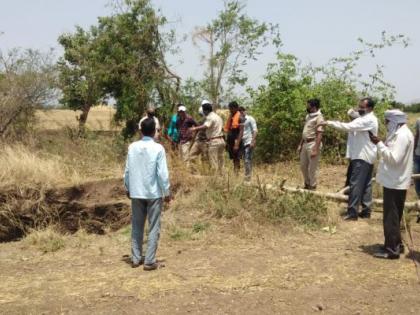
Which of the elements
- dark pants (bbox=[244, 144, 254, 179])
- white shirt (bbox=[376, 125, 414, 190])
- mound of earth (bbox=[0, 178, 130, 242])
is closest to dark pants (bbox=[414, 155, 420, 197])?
white shirt (bbox=[376, 125, 414, 190])

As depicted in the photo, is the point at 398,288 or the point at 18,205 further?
the point at 18,205

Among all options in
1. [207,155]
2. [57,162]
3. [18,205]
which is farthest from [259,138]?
[18,205]

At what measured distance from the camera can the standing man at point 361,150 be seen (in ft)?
22.2

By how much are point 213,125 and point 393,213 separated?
427cm

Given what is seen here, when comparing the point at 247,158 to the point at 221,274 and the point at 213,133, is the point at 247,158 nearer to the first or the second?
the point at 213,133

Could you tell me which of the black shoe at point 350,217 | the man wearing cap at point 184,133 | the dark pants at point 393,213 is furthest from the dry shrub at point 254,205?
the man wearing cap at point 184,133

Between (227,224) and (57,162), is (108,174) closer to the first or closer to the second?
(57,162)

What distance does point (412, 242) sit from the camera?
6375mm

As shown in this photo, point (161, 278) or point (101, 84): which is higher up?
point (101, 84)

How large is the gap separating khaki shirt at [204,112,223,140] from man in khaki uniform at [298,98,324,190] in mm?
1525

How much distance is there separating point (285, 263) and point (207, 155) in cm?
428

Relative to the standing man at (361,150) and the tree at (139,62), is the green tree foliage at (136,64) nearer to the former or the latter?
the tree at (139,62)

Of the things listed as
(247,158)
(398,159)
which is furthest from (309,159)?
(398,159)

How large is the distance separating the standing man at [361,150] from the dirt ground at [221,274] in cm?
39
